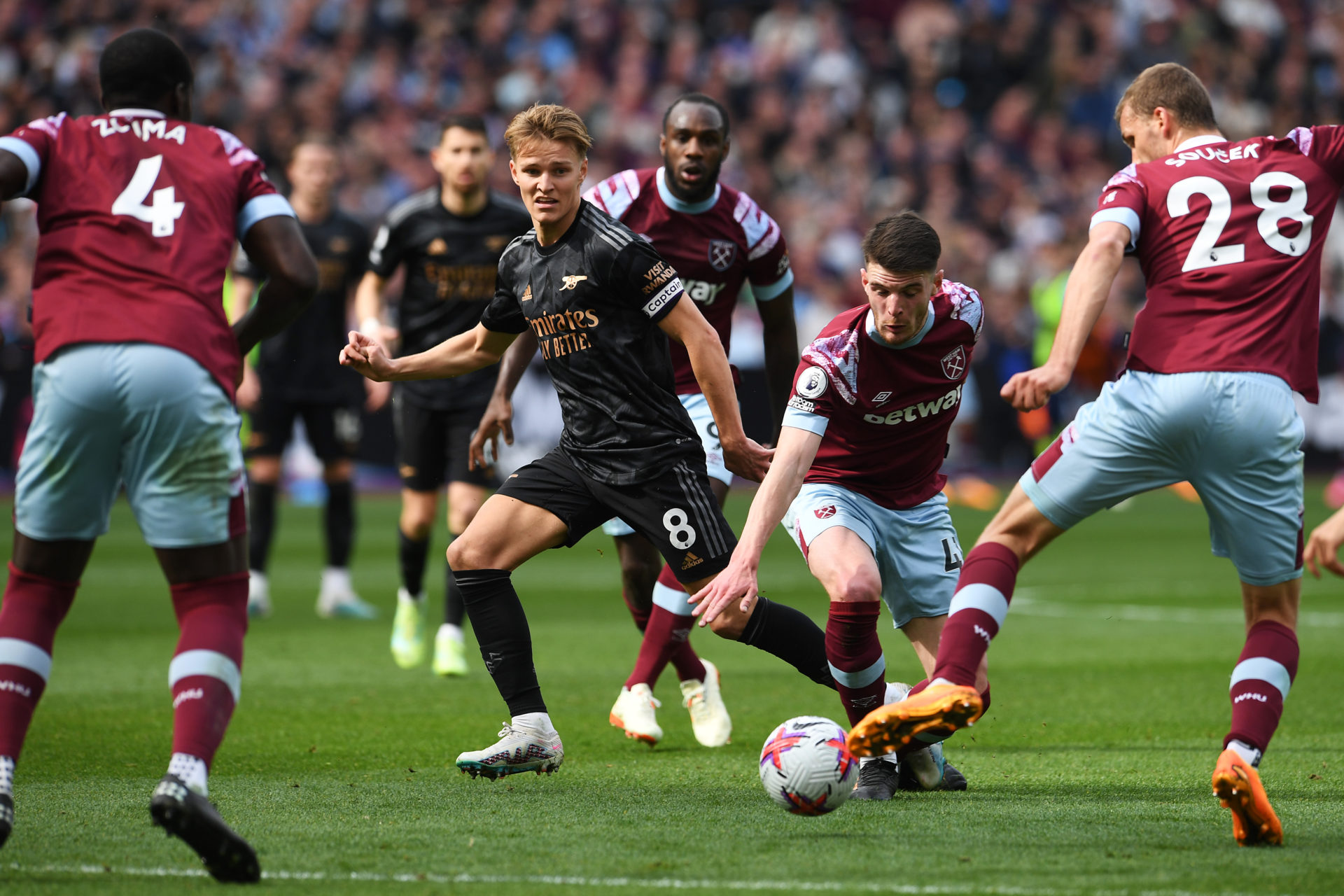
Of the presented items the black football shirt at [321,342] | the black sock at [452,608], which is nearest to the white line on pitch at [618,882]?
the black sock at [452,608]

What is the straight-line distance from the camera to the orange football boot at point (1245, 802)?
418 centimetres

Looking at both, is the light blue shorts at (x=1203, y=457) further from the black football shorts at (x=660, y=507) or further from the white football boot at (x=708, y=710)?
the white football boot at (x=708, y=710)

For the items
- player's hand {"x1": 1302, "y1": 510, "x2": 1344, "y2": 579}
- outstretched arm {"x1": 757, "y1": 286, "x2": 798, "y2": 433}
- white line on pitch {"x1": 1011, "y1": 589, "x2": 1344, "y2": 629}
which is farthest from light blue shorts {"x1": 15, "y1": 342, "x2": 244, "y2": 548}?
white line on pitch {"x1": 1011, "y1": 589, "x2": 1344, "y2": 629}

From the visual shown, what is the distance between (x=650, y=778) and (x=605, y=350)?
58.7 inches

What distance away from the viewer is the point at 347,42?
2275cm

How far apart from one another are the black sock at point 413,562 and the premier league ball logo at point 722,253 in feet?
8.86

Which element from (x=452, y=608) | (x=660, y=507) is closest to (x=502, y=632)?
(x=660, y=507)

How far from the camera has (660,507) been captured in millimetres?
→ 5230

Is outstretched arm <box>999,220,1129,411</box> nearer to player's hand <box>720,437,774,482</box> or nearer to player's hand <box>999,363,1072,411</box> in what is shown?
player's hand <box>999,363,1072,411</box>

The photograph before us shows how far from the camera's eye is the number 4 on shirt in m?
4.10

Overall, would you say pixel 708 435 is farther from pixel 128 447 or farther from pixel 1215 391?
pixel 128 447

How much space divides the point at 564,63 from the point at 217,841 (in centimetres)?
2119

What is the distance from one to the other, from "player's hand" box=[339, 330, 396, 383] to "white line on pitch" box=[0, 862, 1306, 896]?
1819 millimetres

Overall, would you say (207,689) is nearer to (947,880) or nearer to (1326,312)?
(947,880)
